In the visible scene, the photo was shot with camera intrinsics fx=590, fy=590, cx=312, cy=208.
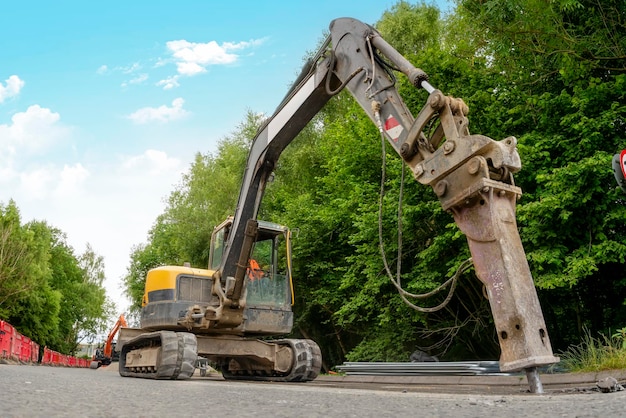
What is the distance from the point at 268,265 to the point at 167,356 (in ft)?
9.28

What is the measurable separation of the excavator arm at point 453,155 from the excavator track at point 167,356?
11.1 ft

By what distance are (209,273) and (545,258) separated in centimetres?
650

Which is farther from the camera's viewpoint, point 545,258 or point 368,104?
point 545,258

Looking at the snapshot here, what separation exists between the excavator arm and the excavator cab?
6.49ft

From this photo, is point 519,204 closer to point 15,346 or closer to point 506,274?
point 506,274

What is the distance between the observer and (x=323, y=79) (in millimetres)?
8859

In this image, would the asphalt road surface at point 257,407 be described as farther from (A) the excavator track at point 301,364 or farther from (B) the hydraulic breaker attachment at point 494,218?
(A) the excavator track at point 301,364

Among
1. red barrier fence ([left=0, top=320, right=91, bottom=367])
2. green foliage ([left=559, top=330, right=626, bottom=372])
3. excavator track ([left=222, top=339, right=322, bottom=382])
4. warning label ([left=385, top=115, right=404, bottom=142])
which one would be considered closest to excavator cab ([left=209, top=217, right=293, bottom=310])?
excavator track ([left=222, top=339, right=322, bottom=382])

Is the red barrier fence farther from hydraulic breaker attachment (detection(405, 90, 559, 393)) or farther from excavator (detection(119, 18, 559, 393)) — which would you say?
hydraulic breaker attachment (detection(405, 90, 559, 393))

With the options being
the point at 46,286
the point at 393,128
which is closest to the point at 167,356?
the point at 393,128

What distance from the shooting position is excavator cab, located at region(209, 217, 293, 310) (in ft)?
35.9

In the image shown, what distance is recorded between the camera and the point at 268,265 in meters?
11.2

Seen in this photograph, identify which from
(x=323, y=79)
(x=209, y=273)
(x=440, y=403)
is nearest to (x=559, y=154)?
(x=323, y=79)

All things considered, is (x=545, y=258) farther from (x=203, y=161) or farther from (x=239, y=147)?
(x=203, y=161)
